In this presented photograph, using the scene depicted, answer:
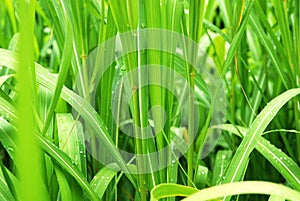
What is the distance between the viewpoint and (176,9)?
60cm

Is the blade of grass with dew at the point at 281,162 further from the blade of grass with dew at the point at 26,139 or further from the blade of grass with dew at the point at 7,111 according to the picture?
the blade of grass with dew at the point at 26,139

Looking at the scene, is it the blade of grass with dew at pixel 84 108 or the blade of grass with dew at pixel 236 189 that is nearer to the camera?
the blade of grass with dew at pixel 236 189

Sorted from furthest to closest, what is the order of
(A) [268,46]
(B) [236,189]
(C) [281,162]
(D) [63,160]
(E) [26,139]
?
(A) [268,46], (C) [281,162], (D) [63,160], (B) [236,189], (E) [26,139]

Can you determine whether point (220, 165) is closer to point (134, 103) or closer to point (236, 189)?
point (134, 103)

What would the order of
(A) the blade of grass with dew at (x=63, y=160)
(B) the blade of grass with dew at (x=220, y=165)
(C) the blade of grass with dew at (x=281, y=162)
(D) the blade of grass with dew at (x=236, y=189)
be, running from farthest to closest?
(B) the blade of grass with dew at (x=220, y=165) < (C) the blade of grass with dew at (x=281, y=162) < (A) the blade of grass with dew at (x=63, y=160) < (D) the blade of grass with dew at (x=236, y=189)

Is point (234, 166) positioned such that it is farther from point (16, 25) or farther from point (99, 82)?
point (16, 25)

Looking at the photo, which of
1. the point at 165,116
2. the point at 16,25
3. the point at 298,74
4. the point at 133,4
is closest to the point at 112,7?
the point at 133,4

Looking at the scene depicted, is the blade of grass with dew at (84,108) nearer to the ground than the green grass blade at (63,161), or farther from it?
farther from it

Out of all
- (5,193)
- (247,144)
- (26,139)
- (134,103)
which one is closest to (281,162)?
(247,144)

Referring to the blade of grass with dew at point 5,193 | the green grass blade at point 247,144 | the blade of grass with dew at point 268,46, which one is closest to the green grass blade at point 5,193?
the blade of grass with dew at point 5,193

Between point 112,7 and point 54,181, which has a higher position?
point 112,7

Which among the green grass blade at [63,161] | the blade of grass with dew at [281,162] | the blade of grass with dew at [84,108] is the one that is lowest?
the blade of grass with dew at [281,162]

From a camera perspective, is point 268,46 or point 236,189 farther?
point 268,46

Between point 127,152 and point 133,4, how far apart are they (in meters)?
0.42
